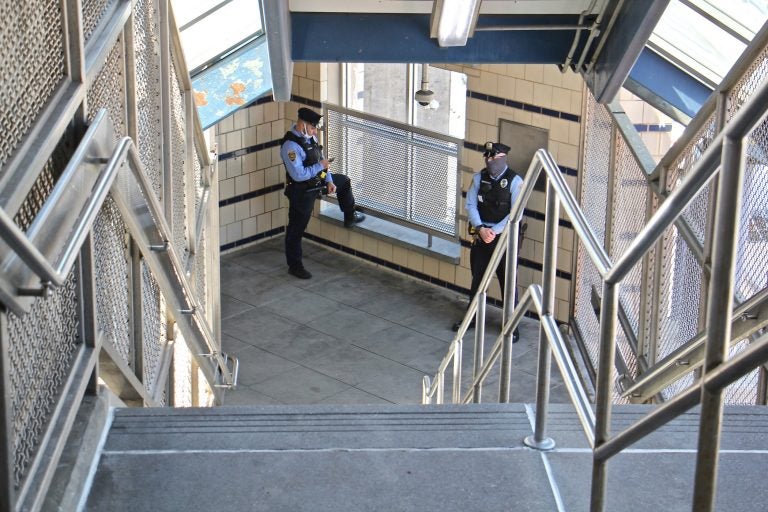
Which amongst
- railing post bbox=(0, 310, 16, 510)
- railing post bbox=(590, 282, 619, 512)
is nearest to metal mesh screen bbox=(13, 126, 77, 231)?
railing post bbox=(0, 310, 16, 510)

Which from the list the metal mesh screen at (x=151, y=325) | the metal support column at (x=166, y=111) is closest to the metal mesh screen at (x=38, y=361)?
the metal mesh screen at (x=151, y=325)

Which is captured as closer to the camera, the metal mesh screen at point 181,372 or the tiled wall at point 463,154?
the metal mesh screen at point 181,372

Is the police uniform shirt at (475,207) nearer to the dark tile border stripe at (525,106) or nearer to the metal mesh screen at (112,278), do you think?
the dark tile border stripe at (525,106)

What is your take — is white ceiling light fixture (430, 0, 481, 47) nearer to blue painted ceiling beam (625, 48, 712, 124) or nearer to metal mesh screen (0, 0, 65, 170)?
blue painted ceiling beam (625, 48, 712, 124)

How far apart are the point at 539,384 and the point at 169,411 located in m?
1.22

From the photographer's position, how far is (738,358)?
1.90 m

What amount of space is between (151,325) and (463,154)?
19.3 feet

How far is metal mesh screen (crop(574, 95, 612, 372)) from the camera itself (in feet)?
27.9

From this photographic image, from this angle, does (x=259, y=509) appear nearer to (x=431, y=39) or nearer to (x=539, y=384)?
(x=539, y=384)

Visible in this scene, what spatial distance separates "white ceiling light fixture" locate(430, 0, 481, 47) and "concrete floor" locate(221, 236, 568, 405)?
306 cm

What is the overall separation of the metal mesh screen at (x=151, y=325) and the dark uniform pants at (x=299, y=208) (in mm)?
5698

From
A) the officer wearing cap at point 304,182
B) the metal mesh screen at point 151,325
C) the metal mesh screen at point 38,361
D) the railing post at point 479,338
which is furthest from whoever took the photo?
the officer wearing cap at point 304,182

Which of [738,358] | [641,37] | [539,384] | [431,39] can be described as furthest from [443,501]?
[431,39]

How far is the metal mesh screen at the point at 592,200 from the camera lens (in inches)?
335
